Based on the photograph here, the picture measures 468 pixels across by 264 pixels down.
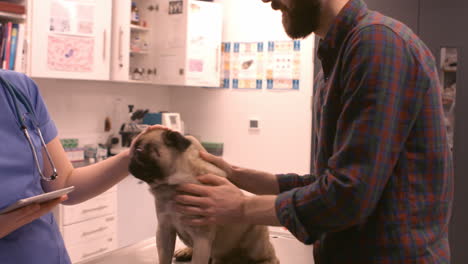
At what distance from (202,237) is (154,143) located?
297 millimetres

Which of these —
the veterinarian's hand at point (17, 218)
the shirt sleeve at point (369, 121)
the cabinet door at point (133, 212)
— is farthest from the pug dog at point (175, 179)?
the cabinet door at point (133, 212)

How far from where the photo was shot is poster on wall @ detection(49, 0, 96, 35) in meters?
3.51

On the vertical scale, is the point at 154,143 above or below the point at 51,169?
above

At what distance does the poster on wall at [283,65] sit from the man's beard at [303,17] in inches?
141

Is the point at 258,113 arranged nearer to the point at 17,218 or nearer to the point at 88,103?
the point at 88,103

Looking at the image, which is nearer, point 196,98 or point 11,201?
point 11,201

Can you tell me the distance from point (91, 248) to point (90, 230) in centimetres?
15

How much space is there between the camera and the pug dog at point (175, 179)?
131 centimetres

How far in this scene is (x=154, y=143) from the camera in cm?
134

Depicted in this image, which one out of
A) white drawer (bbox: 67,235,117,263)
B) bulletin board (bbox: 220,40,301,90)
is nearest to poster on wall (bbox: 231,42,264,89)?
bulletin board (bbox: 220,40,301,90)

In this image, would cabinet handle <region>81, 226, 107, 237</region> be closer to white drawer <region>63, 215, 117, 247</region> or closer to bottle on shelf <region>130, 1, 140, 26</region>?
white drawer <region>63, 215, 117, 247</region>

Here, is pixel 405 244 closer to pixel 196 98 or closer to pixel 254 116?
pixel 254 116

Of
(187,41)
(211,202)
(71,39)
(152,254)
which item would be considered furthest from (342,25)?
(187,41)

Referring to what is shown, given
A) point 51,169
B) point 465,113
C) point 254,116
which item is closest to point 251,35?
point 254,116
